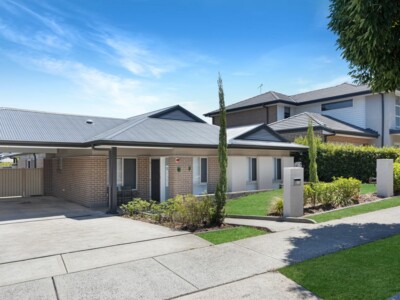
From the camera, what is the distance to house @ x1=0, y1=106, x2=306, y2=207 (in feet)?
46.0

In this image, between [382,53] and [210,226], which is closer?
[382,53]

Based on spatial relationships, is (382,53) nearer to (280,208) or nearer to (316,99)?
(280,208)

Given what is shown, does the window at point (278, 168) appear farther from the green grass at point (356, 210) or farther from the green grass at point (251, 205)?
the green grass at point (356, 210)

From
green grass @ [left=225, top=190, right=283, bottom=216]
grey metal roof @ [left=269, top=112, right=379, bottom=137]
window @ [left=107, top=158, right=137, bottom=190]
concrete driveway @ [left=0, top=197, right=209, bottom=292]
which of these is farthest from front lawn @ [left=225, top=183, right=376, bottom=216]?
grey metal roof @ [left=269, top=112, right=379, bottom=137]

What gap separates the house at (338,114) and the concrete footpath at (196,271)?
1622 centimetres

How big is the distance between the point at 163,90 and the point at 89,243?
9.30m

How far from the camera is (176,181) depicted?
15.2m

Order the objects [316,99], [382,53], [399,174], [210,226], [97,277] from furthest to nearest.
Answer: [316,99] < [399,174] < [210,226] < [382,53] < [97,277]

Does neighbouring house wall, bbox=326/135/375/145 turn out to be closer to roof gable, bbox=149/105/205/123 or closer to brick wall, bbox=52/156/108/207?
roof gable, bbox=149/105/205/123

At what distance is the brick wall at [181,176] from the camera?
1520 centimetres

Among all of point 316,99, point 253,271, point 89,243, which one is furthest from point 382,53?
point 316,99

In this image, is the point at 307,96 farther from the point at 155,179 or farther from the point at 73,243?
the point at 73,243

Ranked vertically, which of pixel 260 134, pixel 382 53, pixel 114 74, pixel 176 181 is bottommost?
pixel 176 181

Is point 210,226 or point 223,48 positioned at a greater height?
point 223,48
